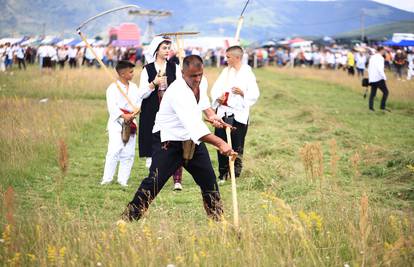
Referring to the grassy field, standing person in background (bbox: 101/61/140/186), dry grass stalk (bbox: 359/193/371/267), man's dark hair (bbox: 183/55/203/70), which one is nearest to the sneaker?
the grassy field

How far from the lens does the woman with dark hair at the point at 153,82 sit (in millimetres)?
8477

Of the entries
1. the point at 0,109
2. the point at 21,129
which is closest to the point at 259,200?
the point at 21,129

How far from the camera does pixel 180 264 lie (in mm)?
4945

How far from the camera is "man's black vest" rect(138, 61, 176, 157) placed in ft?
28.2

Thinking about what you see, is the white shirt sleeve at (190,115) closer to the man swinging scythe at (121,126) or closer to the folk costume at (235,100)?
the man swinging scythe at (121,126)

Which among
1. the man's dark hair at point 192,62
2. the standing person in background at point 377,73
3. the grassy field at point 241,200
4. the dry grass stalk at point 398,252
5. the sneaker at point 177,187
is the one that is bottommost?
the sneaker at point 177,187

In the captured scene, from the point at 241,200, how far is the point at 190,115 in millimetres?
2194

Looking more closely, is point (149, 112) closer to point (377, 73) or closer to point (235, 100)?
point (235, 100)

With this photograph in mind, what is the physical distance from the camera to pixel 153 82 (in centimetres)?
846

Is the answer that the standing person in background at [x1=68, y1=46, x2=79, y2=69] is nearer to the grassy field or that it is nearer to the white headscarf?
the grassy field

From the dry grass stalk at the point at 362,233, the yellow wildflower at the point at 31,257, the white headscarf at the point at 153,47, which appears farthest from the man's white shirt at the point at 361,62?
the yellow wildflower at the point at 31,257

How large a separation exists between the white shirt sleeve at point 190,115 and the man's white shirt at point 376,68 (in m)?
13.2

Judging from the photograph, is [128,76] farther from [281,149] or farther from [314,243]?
[314,243]

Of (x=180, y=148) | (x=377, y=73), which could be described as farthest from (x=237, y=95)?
(x=377, y=73)
